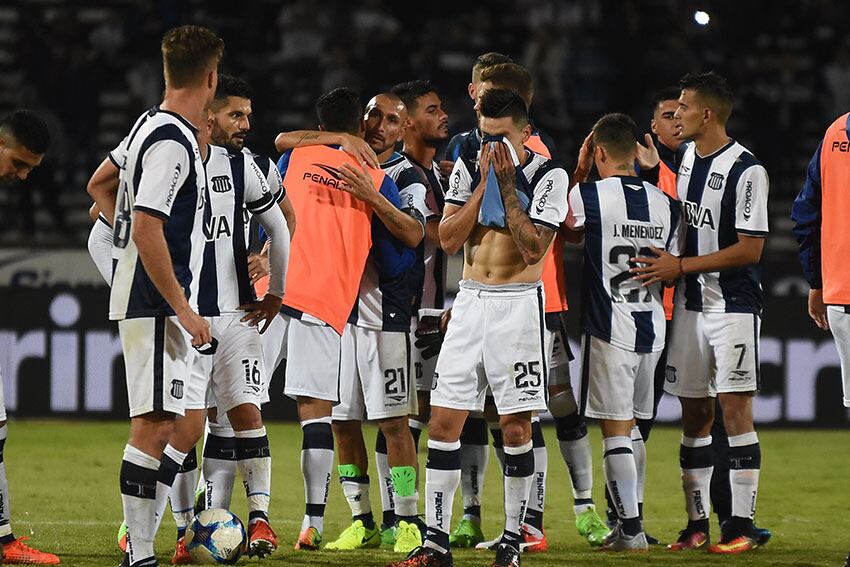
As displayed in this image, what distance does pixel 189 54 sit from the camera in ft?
17.5

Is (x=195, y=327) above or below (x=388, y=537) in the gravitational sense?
above

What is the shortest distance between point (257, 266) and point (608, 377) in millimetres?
2083

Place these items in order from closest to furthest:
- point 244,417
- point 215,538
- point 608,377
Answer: point 215,538
point 244,417
point 608,377

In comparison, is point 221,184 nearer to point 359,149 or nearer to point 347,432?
point 359,149

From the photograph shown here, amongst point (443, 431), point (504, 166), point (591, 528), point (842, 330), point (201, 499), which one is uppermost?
point (504, 166)

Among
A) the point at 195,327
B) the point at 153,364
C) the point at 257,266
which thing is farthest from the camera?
the point at 257,266

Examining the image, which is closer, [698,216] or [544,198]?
[544,198]

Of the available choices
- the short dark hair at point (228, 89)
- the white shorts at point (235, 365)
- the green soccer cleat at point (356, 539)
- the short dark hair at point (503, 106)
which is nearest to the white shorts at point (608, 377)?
the green soccer cleat at point (356, 539)

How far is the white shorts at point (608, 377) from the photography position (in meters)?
7.06

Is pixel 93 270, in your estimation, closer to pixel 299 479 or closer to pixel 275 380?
pixel 275 380

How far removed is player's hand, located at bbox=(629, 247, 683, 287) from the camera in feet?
23.4

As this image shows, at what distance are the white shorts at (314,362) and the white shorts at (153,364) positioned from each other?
1.73 metres

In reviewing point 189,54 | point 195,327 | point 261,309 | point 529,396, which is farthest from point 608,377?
point 189,54

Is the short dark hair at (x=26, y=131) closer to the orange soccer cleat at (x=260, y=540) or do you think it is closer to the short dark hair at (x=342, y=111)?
the short dark hair at (x=342, y=111)
